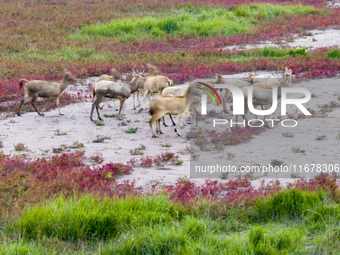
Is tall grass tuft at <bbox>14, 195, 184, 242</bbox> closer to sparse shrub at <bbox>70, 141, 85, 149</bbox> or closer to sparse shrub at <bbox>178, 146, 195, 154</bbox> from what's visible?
sparse shrub at <bbox>178, 146, 195, 154</bbox>

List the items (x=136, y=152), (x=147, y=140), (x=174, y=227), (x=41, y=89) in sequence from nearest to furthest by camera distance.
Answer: (x=174, y=227) < (x=136, y=152) < (x=147, y=140) < (x=41, y=89)

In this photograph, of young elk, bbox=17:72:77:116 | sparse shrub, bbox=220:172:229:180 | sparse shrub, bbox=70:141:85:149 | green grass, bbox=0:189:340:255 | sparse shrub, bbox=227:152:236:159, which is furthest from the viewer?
young elk, bbox=17:72:77:116

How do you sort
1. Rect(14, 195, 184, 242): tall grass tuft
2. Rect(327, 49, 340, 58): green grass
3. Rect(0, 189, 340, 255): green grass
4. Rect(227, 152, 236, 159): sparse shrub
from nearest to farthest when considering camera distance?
Rect(0, 189, 340, 255): green grass, Rect(14, 195, 184, 242): tall grass tuft, Rect(227, 152, 236, 159): sparse shrub, Rect(327, 49, 340, 58): green grass

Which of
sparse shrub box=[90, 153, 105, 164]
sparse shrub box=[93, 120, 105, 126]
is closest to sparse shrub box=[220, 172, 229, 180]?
sparse shrub box=[90, 153, 105, 164]

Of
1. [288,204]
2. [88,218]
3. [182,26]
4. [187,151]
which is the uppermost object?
[182,26]

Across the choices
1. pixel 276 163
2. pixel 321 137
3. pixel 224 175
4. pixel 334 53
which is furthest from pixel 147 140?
pixel 334 53

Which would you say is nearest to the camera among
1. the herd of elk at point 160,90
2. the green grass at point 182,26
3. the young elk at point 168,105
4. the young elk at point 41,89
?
the young elk at point 168,105

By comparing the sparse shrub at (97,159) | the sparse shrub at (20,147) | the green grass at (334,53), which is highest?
the green grass at (334,53)

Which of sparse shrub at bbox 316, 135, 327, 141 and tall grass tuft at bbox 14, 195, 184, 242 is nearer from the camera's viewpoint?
tall grass tuft at bbox 14, 195, 184, 242

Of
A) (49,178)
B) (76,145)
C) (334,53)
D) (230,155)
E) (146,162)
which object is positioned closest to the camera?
(49,178)

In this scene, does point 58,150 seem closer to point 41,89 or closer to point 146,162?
point 146,162

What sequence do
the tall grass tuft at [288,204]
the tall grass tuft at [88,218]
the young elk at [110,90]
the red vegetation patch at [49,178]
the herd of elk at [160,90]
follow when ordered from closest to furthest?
the tall grass tuft at [88,218] → the tall grass tuft at [288,204] → the red vegetation patch at [49,178] → the herd of elk at [160,90] → the young elk at [110,90]

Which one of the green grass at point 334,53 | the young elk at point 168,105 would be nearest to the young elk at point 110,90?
the young elk at point 168,105

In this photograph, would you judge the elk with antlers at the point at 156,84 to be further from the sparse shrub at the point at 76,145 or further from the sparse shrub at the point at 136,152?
the sparse shrub at the point at 136,152
